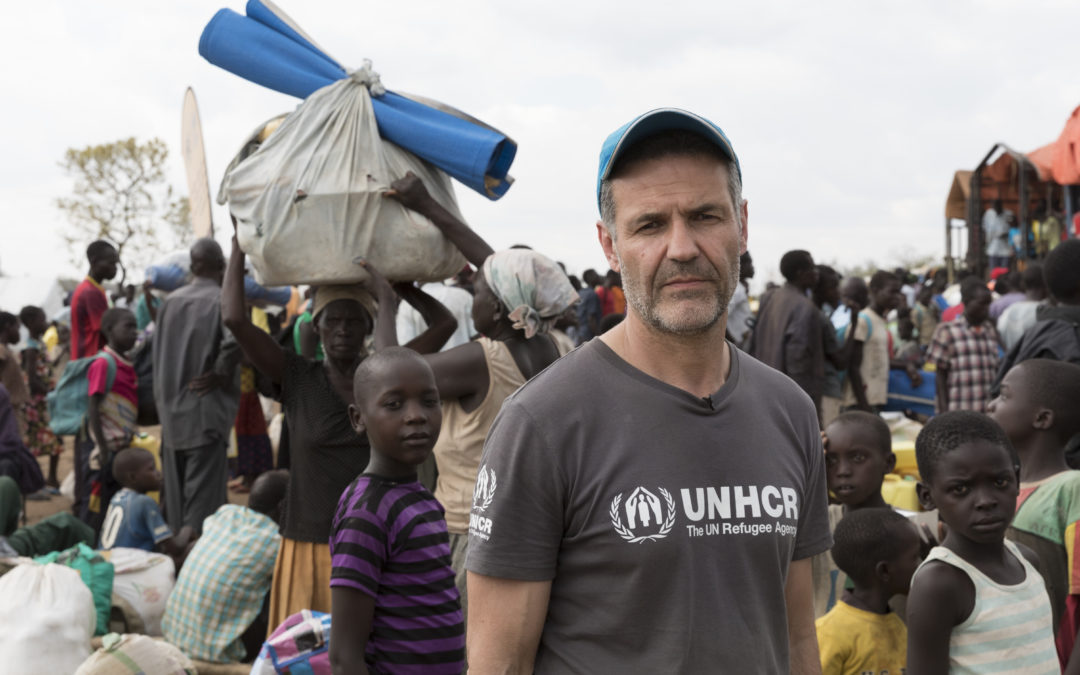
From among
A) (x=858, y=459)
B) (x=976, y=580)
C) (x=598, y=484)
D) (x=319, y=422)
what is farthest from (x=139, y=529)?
(x=598, y=484)

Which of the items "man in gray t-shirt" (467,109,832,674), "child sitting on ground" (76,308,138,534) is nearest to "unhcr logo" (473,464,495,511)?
"man in gray t-shirt" (467,109,832,674)

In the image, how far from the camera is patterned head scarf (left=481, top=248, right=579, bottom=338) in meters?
3.34

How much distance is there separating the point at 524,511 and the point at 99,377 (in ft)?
18.3

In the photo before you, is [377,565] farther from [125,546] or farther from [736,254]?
[125,546]

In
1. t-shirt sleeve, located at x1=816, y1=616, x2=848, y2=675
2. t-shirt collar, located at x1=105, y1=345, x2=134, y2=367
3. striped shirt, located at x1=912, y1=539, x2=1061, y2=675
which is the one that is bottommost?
t-shirt sleeve, located at x1=816, y1=616, x2=848, y2=675

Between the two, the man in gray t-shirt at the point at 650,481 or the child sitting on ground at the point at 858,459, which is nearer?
the man in gray t-shirt at the point at 650,481

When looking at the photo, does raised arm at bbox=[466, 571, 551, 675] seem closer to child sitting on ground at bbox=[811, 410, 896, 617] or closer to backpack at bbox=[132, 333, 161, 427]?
child sitting on ground at bbox=[811, 410, 896, 617]

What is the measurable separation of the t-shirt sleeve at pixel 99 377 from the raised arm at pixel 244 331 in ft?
9.36

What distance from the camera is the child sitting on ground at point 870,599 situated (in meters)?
2.77

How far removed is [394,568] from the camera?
265 cm

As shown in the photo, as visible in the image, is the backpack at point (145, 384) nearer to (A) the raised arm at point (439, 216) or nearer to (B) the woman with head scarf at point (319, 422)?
(B) the woman with head scarf at point (319, 422)

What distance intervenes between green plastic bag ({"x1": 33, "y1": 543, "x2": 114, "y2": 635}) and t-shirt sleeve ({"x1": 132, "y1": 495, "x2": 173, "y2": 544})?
2.47 feet

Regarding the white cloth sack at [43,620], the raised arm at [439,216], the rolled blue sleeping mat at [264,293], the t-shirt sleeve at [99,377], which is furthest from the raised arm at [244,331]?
the t-shirt sleeve at [99,377]

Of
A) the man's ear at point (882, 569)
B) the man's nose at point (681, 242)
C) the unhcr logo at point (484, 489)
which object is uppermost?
the man's nose at point (681, 242)
